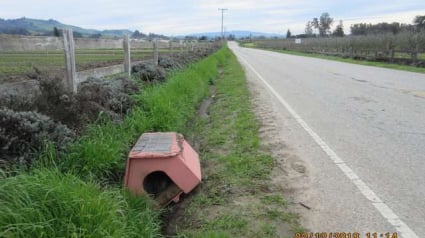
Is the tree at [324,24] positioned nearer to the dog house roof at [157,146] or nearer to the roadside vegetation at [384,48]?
the roadside vegetation at [384,48]

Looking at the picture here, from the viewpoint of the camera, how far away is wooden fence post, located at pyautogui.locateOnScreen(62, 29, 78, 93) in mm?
5905

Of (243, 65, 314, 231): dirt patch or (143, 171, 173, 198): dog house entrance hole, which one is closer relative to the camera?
(243, 65, 314, 231): dirt patch

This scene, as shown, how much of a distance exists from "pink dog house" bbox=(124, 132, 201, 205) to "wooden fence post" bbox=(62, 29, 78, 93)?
1.83m

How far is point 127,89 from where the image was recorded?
791 cm

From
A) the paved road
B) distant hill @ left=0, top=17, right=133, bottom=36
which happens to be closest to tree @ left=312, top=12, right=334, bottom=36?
distant hill @ left=0, top=17, right=133, bottom=36

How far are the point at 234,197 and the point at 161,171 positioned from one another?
845 millimetres

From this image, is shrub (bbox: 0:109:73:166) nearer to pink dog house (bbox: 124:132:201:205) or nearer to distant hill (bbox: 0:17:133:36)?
pink dog house (bbox: 124:132:201:205)

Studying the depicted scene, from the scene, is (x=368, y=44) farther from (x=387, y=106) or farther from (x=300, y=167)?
(x=300, y=167)

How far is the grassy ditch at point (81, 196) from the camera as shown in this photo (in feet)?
9.64

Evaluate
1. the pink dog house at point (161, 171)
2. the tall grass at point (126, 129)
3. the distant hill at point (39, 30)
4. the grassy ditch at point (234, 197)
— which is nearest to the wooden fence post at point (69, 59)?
the distant hill at point (39, 30)

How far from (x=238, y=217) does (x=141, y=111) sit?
365 cm

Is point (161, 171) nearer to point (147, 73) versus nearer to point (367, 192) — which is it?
point (367, 192)

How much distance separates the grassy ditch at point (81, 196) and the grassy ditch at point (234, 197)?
1.43 ft

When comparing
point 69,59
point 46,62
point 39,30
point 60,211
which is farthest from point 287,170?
point 39,30
